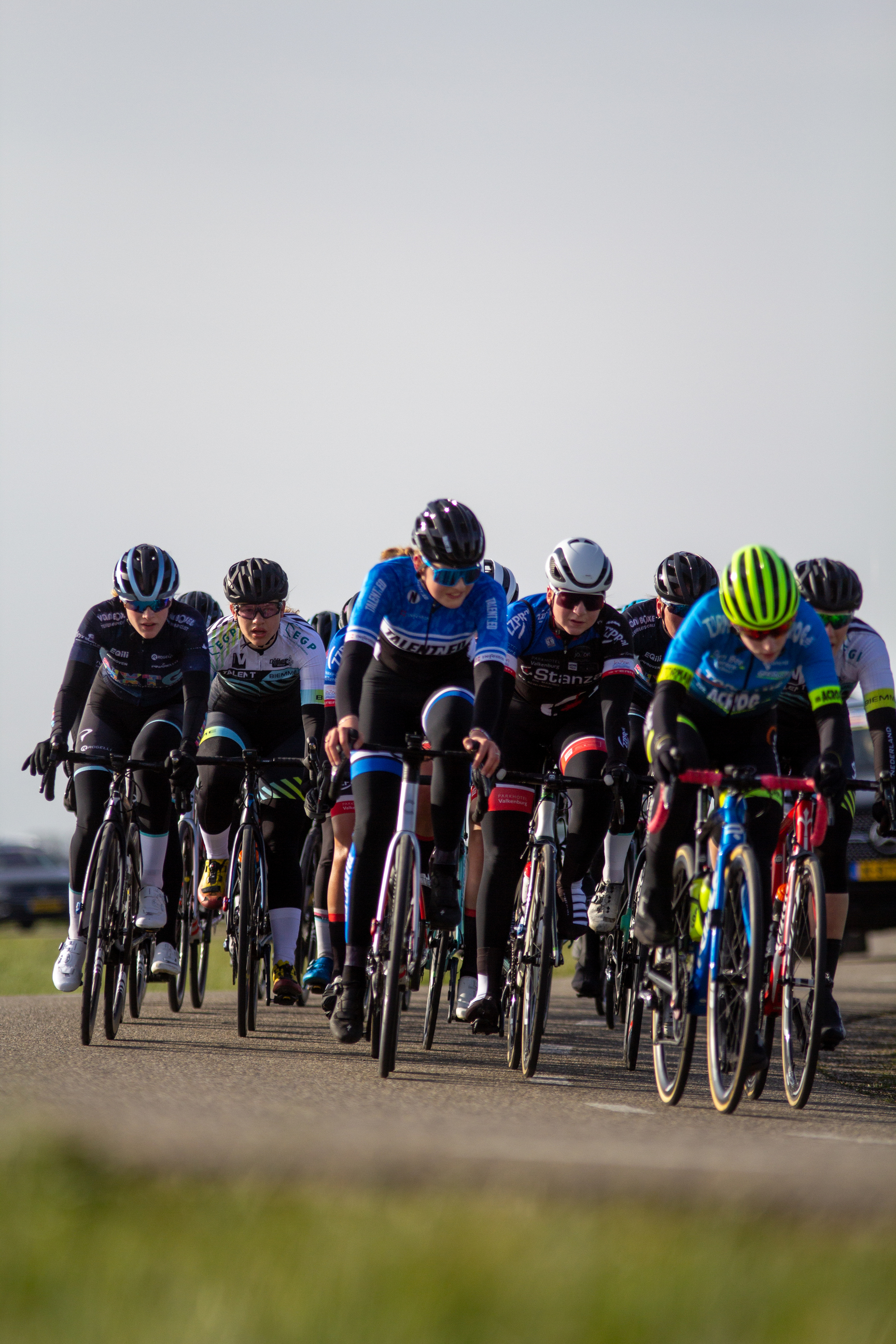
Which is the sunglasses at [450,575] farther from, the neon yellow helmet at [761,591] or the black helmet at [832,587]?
the black helmet at [832,587]

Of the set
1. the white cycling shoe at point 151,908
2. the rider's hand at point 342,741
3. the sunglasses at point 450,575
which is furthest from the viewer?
the white cycling shoe at point 151,908

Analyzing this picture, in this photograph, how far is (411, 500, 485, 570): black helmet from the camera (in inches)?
284

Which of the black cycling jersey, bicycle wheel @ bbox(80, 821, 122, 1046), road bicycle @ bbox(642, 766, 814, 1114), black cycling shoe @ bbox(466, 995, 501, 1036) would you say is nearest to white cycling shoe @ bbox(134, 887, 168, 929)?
bicycle wheel @ bbox(80, 821, 122, 1046)

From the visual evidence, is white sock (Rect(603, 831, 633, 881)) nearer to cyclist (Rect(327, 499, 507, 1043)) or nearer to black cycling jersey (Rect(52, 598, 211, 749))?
cyclist (Rect(327, 499, 507, 1043))

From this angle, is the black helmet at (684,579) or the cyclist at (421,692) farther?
the black helmet at (684,579)

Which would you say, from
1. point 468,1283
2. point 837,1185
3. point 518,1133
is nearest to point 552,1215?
point 468,1283

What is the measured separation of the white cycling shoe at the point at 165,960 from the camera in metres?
8.59

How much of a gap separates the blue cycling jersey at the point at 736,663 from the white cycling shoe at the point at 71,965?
11.7 ft

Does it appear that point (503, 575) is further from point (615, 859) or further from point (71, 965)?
point (71, 965)

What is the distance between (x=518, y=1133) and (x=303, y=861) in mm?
5554

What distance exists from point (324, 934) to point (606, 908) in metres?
1.64

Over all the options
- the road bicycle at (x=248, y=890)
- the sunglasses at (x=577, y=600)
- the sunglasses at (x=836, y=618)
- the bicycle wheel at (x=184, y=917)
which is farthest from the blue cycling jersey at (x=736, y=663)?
the bicycle wheel at (x=184, y=917)

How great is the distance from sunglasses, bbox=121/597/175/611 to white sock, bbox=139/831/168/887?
1.26 metres

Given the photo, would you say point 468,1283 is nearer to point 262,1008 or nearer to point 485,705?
point 485,705
